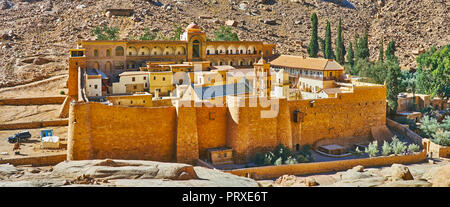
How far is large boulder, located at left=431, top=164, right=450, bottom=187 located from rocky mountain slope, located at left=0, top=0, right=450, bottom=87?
34369 millimetres

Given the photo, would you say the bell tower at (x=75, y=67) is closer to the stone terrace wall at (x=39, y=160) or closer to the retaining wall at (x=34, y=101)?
the retaining wall at (x=34, y=101)

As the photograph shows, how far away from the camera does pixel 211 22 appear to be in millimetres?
59906

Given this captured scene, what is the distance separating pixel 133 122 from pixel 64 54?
2727 centimetres

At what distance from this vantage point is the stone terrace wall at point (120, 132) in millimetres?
21609

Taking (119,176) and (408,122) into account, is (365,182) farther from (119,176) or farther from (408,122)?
(408,122)

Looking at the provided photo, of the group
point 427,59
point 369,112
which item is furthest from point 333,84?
point 427,59

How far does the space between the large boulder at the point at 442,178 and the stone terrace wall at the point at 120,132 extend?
41.3 ft

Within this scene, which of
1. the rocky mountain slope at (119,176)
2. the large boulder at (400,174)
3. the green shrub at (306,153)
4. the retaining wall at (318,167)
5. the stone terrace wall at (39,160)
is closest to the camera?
the rocky mountain slope at (119,176)

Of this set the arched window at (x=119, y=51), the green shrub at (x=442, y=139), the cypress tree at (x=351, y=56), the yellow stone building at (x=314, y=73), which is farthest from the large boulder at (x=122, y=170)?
the cypress tree at (x=351, y=56)

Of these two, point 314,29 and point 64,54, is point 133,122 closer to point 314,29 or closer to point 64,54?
point 64,54

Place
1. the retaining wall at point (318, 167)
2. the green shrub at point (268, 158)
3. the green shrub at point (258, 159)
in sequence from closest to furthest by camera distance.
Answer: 1. the retaining wall at point (318, 167)
2. the green shrub at point (268, 158)
3. the green shrub at point (258, 159)

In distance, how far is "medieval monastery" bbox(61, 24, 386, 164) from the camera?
22828mm

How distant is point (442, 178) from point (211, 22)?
1771 inches

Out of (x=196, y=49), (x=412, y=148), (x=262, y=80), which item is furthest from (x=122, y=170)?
(x=196, y=49)
